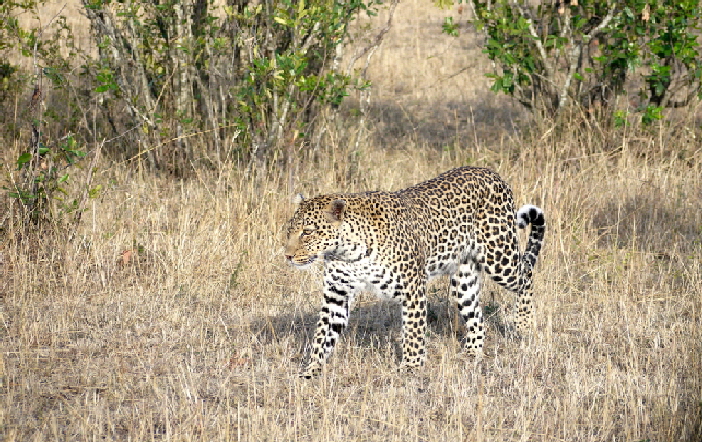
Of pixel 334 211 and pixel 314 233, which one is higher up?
pixel 334 211

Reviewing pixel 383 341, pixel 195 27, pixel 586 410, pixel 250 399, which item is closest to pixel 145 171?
pixel 195 27

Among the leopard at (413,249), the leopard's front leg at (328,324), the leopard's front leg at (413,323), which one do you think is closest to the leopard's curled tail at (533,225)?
the leopard at (413,249)

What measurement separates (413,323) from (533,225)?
175cm

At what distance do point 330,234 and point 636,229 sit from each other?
14.8 ft

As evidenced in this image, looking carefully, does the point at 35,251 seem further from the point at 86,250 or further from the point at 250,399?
the point at 250,399

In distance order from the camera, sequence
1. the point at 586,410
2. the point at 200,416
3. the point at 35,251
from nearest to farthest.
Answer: the point at 200,416 < the point at 586,410 < the point at 35,251

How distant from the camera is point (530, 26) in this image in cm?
1084

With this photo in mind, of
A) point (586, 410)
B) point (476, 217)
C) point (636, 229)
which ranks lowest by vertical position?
point (636, 229)

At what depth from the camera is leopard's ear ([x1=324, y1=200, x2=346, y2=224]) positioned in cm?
607

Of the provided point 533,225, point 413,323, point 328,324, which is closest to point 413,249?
point 413,323

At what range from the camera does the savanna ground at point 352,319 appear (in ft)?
18.4

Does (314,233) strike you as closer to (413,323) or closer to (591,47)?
(413,323)

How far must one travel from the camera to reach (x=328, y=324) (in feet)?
21.3

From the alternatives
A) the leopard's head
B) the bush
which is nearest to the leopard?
the leopard's head
